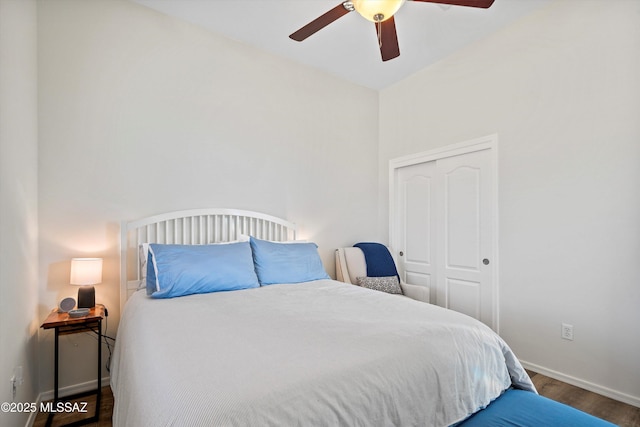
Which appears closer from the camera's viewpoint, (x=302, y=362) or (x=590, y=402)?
(x=302, y=362)

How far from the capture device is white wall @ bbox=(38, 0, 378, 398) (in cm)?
231

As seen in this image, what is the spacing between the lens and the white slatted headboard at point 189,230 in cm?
244

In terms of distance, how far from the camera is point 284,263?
2.61 m

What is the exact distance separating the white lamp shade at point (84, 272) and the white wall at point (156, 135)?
0.81 feet

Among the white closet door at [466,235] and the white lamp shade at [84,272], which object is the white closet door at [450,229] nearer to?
the white closet door at [466,235]

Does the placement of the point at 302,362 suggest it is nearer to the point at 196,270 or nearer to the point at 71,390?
the point at 196,270

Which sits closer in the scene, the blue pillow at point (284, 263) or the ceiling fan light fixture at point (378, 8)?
the ceiling fan light fixture at point (378, 8)

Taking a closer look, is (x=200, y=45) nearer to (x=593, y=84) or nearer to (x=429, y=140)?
(x=429, y=140)

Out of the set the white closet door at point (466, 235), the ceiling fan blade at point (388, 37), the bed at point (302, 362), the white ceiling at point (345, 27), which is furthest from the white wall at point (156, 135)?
the ceiling fan blade at point (388, 37)

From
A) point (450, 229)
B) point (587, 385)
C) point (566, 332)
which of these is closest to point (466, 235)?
point (450, 229)

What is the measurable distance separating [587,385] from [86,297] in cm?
354

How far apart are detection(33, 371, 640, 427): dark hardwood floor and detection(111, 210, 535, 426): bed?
2.54ft

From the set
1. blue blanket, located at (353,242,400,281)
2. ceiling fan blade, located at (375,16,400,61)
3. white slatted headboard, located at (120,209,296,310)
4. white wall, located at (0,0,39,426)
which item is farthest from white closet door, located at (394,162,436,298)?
white wall, located at (0,0,39,426)

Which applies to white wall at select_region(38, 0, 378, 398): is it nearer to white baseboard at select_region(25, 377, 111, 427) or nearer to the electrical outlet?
white baseboard at select_region(25, 377, 111, 427)
